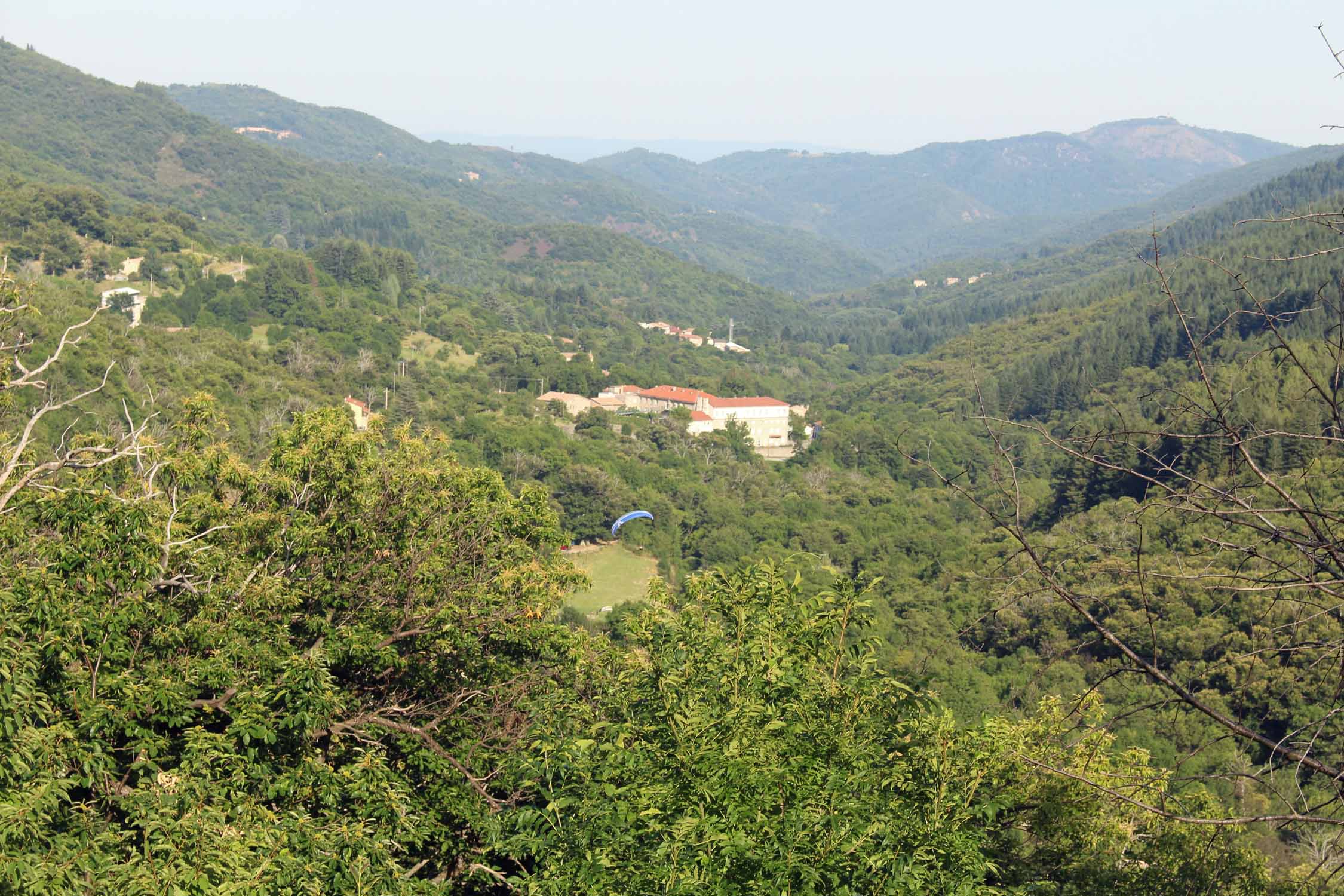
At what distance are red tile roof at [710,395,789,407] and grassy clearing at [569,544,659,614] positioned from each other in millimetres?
32488

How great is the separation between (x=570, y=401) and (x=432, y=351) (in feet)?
50.6

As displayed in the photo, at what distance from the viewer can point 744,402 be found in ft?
295

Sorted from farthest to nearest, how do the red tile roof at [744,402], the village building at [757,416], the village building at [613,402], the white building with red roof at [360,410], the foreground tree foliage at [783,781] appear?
the village building at [613,402], the red tile roof at [744,402], the village building at [757,416], the white building with red roof at [360,410], the foreground tree foliage at [783,781]

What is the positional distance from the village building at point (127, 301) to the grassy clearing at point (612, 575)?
3999 centimetres

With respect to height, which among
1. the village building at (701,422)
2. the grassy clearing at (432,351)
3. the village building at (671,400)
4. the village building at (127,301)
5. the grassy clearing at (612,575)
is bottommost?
the grassy clearing at (612,575)

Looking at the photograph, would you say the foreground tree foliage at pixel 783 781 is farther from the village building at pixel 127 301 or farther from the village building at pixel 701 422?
the village building at pixel 127 301

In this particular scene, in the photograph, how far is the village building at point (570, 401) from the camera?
81.6 metres

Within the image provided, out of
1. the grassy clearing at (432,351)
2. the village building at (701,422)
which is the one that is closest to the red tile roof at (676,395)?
the village building at (701,422)

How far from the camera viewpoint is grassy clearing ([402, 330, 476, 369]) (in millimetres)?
89562

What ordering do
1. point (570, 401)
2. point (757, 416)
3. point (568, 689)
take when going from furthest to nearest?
point (757, 416) → point (570, 401) → point (568, 689)

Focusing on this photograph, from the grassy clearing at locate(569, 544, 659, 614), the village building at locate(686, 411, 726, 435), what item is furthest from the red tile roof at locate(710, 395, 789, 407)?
the grassy clearing at locate(569, 544, 659, 614)

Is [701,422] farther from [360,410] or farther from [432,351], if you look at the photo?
[360,410]

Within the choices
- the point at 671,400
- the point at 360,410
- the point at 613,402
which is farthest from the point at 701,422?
the point at 360,410

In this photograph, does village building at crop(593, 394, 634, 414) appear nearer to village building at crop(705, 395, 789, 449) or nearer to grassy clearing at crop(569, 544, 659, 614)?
village building at crop(705, 395, 789, 449)
